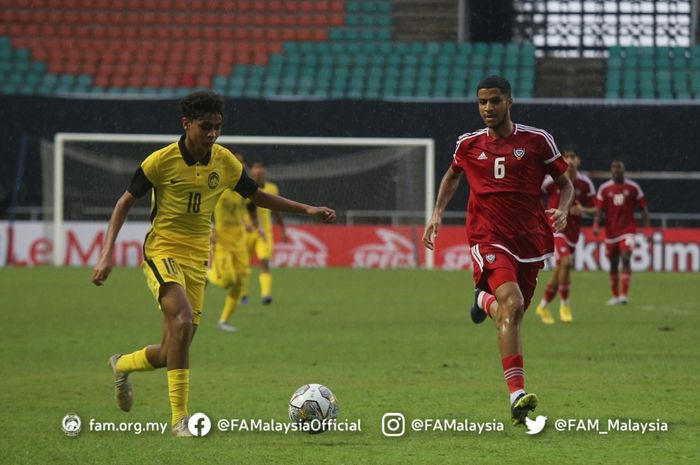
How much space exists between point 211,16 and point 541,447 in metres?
31.2

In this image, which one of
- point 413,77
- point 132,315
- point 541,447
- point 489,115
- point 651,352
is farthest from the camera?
point 413,77

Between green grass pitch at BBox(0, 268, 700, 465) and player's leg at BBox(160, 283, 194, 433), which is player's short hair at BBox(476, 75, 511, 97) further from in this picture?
player's leg at BBox(160, 283, 194, 433)

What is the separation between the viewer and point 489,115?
27.5 feet

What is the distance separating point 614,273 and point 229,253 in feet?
23.4

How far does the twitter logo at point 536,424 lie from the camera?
8.04m

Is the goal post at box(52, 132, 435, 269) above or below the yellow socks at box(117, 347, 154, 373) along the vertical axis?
above

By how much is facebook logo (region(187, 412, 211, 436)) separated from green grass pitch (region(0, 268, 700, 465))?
103mm

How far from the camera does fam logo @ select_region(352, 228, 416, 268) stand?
29516 millimetres

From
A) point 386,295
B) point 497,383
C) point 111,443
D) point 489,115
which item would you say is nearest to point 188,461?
point 111,443

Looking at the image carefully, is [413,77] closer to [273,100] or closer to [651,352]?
[273,100]

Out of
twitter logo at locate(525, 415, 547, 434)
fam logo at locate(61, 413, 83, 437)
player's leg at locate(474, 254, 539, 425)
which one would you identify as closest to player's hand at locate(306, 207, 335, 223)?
player's leg at locate(474, 254, 539, 425)

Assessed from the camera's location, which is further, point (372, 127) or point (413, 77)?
point (413, 77)

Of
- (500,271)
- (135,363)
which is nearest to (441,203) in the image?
(500,271)

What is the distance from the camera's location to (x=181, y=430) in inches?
309
